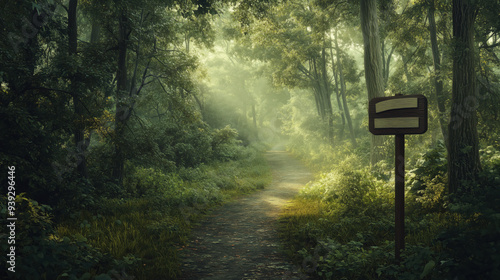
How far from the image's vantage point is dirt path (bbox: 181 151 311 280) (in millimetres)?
4781

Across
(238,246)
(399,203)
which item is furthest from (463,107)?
(238,246)

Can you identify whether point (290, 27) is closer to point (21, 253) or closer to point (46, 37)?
point (46, 37)

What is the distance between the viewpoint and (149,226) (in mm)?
6246

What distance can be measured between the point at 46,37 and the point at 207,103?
1848 cm

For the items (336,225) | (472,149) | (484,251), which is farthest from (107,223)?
(472,149)

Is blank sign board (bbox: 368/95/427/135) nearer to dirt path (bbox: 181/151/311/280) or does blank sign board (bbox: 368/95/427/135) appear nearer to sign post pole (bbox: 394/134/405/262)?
sign post pole (bbox: 394/134/405/262)

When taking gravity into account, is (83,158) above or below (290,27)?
below

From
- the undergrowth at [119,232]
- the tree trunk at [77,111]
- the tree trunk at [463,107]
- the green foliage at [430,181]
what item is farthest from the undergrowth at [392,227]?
the tree trunk at [77,111]

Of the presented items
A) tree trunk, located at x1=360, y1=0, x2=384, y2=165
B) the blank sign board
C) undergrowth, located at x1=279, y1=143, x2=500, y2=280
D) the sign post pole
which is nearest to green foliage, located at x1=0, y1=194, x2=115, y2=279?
undergrowth, located at x1=279, y1=143, x2=500, y2=280

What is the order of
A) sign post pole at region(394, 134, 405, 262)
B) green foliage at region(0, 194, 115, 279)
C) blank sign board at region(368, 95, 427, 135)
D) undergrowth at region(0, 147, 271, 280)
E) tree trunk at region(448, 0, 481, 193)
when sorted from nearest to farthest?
green foliage at region(0, 194, 115, 279) < undergrowth at region(0, 147, 271, 280) < blank sign board at region(368, 95, 427, 135) < sign post pole at region(394, 134, 405, 262) < tree trunk at region(448, 0, 481, 193)

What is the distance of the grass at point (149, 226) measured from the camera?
4.85 m

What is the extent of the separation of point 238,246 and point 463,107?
18.5 ft

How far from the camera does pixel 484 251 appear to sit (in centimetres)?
258

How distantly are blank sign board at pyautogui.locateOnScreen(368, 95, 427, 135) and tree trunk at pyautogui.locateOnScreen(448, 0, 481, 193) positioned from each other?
3109 millimetres
